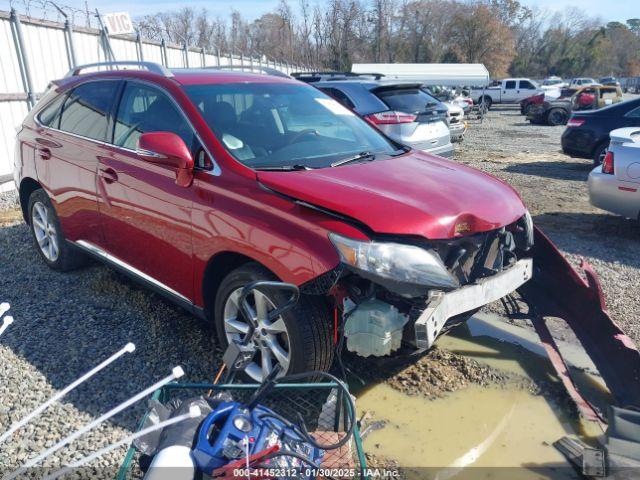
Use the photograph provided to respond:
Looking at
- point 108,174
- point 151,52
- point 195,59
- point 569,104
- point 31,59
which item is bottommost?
point 569,104

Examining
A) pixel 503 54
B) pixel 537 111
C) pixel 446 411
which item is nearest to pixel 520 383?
pixel 446 411

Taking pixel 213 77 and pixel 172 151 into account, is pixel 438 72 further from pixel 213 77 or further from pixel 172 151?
pixel 172 151

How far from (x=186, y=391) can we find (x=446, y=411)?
1.49m

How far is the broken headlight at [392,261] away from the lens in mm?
2432

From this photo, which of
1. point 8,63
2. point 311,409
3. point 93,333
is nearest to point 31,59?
point 8,63

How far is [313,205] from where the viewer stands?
262 cm

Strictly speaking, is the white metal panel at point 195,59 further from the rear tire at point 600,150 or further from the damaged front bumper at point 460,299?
the damaged front bumper at point 460,299

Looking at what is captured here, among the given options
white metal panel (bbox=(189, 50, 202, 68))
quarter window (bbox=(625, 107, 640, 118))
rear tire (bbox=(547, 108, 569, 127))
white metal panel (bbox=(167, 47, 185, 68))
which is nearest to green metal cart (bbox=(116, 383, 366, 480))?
quarter window (bbox=(625, 107, 640, 118))

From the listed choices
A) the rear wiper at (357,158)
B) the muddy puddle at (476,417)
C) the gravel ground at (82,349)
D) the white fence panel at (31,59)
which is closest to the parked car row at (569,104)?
the white fence panel at (31,59)

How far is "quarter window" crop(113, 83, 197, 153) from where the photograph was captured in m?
3.33

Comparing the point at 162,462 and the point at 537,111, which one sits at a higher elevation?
the point at 162,462

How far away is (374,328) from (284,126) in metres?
1.66

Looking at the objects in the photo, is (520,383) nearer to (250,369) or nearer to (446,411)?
(446,411)

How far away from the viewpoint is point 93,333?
12.0 feet
